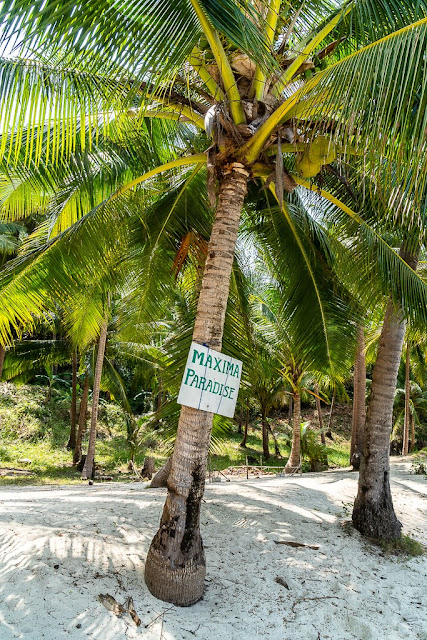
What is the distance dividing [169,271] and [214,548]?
11.9ft

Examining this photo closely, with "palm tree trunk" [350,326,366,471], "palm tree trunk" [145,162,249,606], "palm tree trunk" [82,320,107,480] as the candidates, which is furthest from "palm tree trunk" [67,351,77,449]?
"palm tree trunk" [145,162,249,606]

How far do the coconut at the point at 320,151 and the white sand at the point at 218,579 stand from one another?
362 centimetres

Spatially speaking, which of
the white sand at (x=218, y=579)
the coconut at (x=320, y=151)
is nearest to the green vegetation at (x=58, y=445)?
the white sand at (x=218, y=579)

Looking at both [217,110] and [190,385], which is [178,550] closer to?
[190,385]

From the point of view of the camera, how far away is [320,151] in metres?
3.72

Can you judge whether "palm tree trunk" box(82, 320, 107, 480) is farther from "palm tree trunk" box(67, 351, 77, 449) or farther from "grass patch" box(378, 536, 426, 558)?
"grass patch" box(378, 536, 426, 558)

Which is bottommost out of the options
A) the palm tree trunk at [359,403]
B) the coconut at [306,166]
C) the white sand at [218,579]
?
the white sand at [218,579]

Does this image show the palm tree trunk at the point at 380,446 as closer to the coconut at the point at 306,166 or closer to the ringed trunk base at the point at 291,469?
the coconut at the point at 306,166

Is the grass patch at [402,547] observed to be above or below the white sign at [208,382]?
below

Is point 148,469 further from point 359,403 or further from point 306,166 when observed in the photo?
point 306,166

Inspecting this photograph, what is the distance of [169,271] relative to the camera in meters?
6.31

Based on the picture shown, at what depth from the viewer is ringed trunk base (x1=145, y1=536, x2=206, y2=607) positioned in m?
3.22

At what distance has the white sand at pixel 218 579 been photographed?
2896 millimetres

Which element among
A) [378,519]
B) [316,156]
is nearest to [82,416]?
[378,519]
